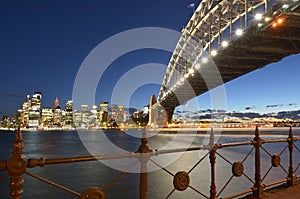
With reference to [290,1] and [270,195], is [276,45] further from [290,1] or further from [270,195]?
[270,195]

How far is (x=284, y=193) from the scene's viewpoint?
4.57m

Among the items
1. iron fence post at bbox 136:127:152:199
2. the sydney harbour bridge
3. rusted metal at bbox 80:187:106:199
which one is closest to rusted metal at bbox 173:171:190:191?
iron fence post at bbox 136:127:152:199

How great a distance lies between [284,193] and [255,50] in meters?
16.6

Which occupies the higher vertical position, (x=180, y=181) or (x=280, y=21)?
(x=280, y=21)

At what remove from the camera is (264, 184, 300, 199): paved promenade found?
4.36 m

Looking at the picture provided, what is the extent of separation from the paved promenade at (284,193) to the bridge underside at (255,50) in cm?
1079

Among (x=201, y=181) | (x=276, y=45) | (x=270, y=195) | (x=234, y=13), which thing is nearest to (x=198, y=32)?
(x=234, y=13)

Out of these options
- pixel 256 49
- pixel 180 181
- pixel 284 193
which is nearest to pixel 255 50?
pixel 256 49

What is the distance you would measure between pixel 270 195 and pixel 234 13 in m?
25.9

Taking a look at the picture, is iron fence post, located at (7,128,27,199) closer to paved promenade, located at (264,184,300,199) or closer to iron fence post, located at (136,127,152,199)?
iron fence post, located at (136,127,152,199)

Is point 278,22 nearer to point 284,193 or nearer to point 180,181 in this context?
point 284,193

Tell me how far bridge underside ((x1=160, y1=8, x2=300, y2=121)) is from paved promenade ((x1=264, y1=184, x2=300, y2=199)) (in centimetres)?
1079

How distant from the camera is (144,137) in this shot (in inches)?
121

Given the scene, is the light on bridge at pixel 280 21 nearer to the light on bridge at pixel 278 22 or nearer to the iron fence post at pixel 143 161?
the light on bridge at pixel 278 22
